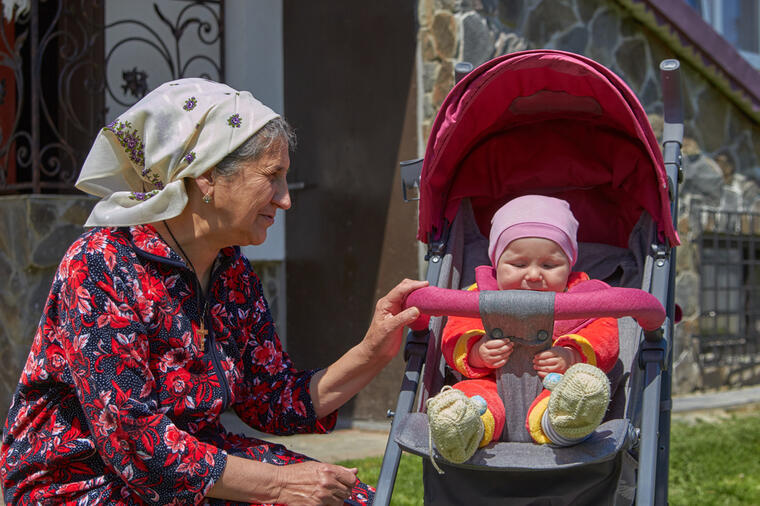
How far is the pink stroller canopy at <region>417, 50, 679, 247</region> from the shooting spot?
275 cm

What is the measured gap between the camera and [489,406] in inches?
87.2

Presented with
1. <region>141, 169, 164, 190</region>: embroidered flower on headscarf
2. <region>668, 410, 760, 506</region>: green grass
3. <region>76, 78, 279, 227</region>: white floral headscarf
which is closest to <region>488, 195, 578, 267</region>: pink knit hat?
<region>76, 78, 279, 227</region>: white floral headscarf

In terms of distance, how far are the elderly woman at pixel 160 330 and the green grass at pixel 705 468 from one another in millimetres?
1798

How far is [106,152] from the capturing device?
221 centimetres

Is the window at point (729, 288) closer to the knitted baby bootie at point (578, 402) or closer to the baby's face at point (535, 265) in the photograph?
the baby's face at point (535, 265)

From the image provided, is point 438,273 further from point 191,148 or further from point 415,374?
point 191,148

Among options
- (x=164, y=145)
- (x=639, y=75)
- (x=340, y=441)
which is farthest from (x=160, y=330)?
(x=639, y=75)

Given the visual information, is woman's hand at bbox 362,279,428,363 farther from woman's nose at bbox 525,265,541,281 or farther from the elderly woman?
woman's nose at bbox 525,265,541,281

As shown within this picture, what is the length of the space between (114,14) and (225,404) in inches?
184

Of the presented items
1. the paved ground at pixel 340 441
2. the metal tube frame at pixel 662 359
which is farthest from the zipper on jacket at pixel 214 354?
the paved ground at pixel 340 441

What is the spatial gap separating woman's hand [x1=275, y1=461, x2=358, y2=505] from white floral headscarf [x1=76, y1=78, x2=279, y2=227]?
687 mm

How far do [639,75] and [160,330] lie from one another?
5.03m

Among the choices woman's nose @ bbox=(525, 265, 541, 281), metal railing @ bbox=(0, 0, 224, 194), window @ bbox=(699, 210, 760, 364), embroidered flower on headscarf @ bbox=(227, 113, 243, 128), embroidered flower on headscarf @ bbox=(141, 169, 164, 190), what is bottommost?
window @ bbox=(699, 210, 760, 364)

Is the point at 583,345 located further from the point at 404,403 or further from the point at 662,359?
the point at 404,403
